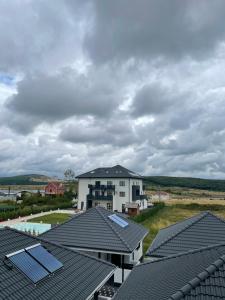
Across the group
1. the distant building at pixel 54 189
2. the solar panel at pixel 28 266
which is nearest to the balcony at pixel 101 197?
the distant building at pixel 54 189

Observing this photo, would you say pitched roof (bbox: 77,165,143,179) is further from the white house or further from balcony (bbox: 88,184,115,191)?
balcony (bbox: 88,184,115,191)

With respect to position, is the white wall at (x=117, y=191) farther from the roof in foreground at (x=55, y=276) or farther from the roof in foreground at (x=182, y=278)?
the roof in foreground at (x=182, y=278)

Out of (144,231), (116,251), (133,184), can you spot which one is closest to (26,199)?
(133,184)

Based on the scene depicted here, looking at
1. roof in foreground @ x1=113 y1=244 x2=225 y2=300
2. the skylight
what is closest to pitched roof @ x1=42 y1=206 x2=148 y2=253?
roof in foreground @ x1=113 y1=244 x2=225 y2=300

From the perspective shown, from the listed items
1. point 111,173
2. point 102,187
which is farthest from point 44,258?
point 111,173

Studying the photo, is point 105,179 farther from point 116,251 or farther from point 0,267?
point 0,267

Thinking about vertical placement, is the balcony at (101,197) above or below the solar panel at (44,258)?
above

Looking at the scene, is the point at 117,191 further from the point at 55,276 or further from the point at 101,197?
the point at 55,276
